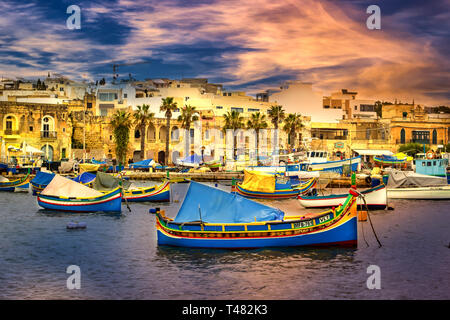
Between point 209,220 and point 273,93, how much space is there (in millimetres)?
92978

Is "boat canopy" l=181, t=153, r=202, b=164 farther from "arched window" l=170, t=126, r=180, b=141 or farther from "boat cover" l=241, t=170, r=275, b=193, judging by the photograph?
"boat cover" l=241, t=170, r=275, b=193

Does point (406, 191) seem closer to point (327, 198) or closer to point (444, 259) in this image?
point (327, 198)

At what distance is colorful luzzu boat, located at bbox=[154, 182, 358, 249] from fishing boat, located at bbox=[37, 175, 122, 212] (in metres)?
14.4

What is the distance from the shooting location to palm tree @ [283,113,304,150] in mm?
96544

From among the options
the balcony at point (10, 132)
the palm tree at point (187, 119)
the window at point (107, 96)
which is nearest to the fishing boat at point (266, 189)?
the palm tree at point (187, 119)

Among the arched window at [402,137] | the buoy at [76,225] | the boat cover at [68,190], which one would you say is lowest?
the buoy at [76,225]

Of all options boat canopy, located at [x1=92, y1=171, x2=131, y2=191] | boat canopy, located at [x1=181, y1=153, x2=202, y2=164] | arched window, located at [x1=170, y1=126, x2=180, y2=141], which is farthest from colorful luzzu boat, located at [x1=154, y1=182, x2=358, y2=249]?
arched window, located at [x1=170, y1=126, x2=180, y2=141]

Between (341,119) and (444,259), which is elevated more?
(341,119)

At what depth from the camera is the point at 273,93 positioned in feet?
385

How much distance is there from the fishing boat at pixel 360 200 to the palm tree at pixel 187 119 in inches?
1956

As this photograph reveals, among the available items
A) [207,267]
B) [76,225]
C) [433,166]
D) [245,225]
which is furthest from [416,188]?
[207,267]

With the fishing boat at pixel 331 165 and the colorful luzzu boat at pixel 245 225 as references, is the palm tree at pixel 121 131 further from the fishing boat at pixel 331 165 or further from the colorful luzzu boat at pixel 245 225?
the colorful luzzu boat at pixel 245 225

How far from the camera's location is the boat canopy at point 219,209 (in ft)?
87.3
